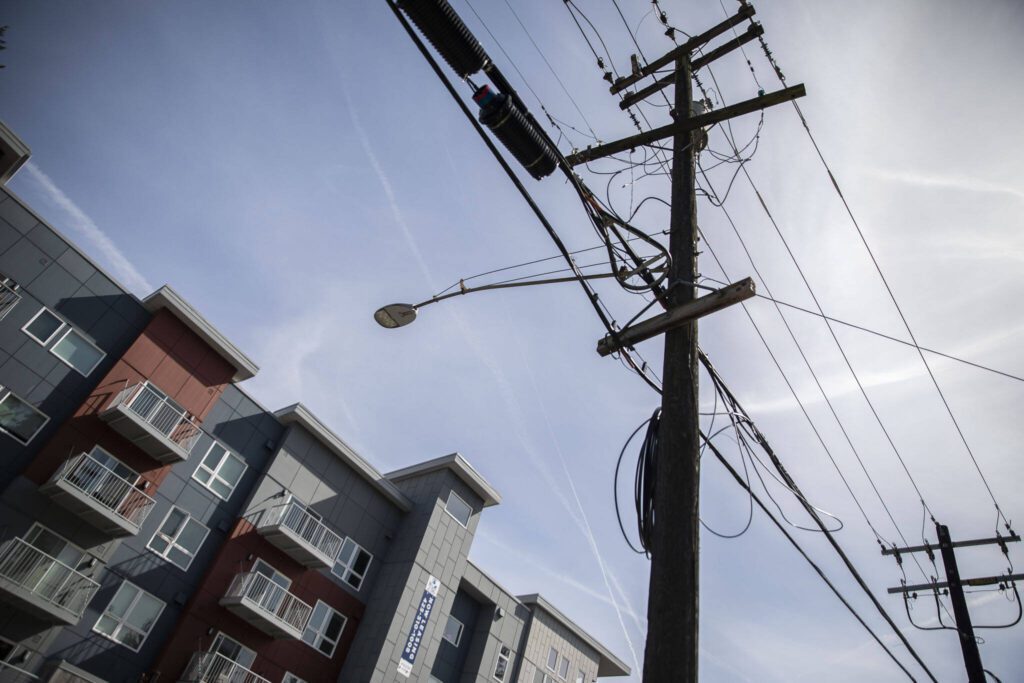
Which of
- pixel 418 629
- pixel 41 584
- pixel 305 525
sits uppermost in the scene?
pixel 305 525

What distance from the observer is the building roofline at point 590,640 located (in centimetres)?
3291

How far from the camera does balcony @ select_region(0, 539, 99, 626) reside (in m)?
15.5

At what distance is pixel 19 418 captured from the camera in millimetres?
17516

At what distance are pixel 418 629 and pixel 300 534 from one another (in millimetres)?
6818

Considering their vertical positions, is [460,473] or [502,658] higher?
[460,473]

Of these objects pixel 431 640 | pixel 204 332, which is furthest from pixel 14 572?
pixel 431 640

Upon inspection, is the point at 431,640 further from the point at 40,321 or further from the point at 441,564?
the point at 40,321

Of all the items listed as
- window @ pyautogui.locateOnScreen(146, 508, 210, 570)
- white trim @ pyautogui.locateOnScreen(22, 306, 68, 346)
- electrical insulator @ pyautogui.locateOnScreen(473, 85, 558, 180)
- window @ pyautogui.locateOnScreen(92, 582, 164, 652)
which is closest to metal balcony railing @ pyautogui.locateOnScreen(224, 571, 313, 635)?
window @ pyautogui.locateOnScreen(146, 508, 210, 570)

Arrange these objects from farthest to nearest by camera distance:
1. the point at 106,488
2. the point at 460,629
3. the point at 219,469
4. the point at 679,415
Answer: the point at 460,629 < the point at 219,469 < the point at 106,488 < the point at 679,415

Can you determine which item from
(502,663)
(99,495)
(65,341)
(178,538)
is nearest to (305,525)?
(178,538)

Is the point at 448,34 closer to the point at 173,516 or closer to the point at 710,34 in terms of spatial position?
the point at 710,34

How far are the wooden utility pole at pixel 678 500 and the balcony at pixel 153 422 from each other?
1934 cm

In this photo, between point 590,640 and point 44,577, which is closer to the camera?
point 44,577

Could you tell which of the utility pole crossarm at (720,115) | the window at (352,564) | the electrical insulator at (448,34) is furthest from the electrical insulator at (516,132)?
the window at (352,564)
